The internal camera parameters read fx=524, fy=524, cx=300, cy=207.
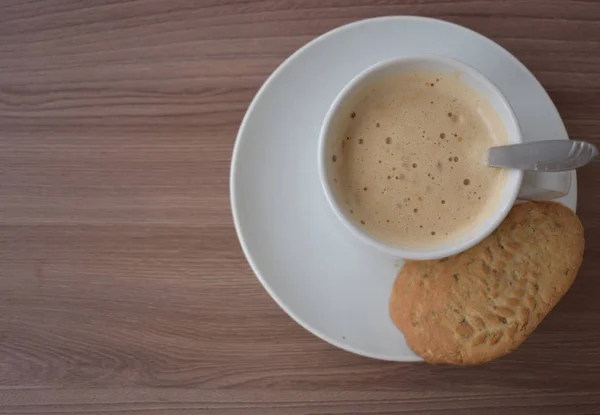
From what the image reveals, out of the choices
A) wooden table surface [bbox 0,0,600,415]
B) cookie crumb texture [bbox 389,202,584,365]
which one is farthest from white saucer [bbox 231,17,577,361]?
wooden table surface [bbox 0,0,600,415]

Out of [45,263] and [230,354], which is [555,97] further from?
[45,263]

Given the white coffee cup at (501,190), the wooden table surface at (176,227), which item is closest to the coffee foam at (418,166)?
the white coffee cup at (501,190)

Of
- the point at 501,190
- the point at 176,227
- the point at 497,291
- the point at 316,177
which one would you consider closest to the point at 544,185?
the point at 501,190

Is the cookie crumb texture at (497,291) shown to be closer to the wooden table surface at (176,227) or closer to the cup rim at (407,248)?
the cup rim at (407,248)

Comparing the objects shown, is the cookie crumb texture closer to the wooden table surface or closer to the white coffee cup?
the white coffee cup

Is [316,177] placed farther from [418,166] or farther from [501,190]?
[501,190]

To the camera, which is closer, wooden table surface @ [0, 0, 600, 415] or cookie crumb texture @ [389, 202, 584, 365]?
cookie crumb texture @ [389, 202, 584, 365]
